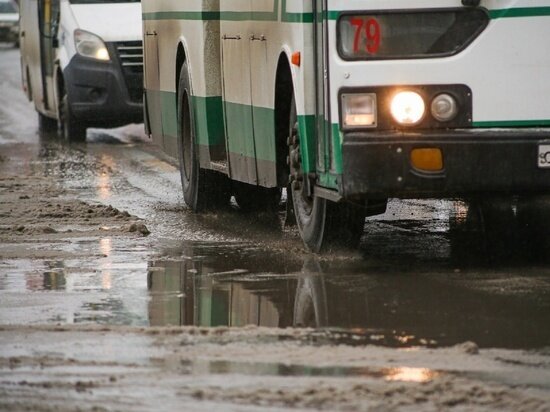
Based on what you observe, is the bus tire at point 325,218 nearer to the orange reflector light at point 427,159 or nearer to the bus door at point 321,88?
the bus door at point 321,88

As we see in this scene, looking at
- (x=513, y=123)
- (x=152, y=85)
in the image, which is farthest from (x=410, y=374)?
(x=152, y=85)

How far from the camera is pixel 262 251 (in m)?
10.1

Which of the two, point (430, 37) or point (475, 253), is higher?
point (430, 37)

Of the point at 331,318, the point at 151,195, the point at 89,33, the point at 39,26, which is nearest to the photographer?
the point at 331,318

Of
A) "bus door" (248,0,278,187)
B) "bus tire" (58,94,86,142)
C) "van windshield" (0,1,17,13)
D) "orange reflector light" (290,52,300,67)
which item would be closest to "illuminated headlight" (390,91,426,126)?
"orange reflector light" (290,52,300,67)

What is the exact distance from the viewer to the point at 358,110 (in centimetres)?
869

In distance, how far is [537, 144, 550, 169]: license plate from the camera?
8711 mm

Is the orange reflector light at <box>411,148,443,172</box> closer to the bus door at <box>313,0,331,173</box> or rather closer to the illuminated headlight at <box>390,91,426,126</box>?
the illuminated headlight at <box>390,91,426,126</box>

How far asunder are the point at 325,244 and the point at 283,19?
125 centimetres

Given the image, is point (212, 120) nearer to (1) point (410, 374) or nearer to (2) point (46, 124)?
(1) point (410, 374)

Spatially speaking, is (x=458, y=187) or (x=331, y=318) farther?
(x=458, y=187)

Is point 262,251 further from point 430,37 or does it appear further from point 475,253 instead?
point 430,37

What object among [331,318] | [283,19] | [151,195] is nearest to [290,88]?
[283,19]

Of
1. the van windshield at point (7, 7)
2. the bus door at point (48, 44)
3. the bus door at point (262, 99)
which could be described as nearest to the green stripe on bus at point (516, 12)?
the bus door at point (262, 99)
